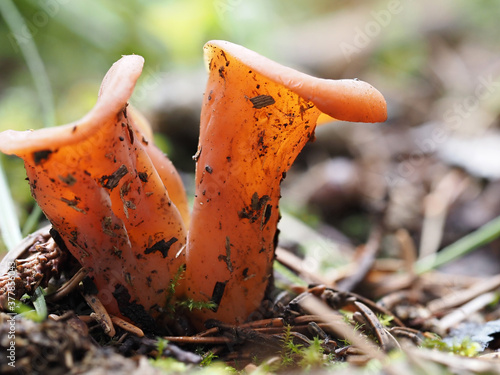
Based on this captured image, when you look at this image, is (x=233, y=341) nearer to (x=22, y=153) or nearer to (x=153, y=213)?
(x=153, y=213)

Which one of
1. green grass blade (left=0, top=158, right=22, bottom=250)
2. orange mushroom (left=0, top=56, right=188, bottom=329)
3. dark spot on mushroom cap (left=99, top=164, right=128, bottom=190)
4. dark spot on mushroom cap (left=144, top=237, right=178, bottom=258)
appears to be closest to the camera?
orange mushroom (left=0, top=56, right=188, bottom=329)

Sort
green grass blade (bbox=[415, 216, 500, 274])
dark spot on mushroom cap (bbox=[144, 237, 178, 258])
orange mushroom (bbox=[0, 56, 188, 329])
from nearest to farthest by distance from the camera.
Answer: orange mushroom (bbox=[0, 56, 188, 329]) < dark spot on mushroom cap (bbox=[144, 237, 178, 258]) < green grass blade (bbox=[415, 216, 500, 274])

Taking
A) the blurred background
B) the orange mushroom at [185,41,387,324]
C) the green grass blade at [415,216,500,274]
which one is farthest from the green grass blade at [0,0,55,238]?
the green grass blade at [415,216,500,274]

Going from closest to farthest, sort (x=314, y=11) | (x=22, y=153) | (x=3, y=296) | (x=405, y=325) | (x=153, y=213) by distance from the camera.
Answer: (x=22, y=153) < (x=3, y=296) < (x=153, y=213) < (x=405, y=325) < (x=314, y=11)

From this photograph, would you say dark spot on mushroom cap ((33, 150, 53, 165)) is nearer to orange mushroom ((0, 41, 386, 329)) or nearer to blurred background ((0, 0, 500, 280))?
orange mushroom ((0, 41, 386, 329))

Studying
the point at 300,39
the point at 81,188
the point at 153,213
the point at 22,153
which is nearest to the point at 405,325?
the point at 153,213

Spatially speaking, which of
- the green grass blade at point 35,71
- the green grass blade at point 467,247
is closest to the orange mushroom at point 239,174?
the green grass blade at point 35,71
